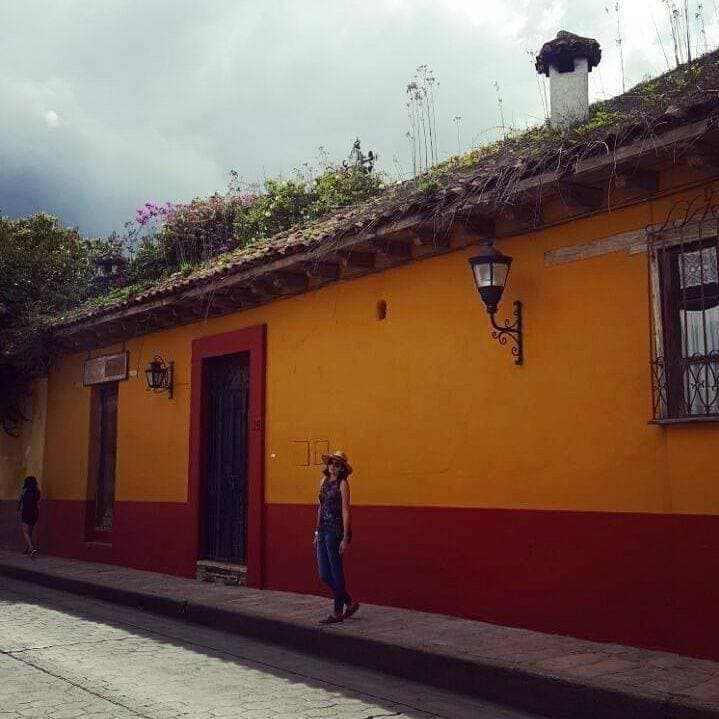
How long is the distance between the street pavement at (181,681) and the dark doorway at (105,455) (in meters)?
5.46

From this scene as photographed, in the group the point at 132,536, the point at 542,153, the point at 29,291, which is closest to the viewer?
the point at 542,153

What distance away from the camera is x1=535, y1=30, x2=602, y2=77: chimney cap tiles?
9.55 metres

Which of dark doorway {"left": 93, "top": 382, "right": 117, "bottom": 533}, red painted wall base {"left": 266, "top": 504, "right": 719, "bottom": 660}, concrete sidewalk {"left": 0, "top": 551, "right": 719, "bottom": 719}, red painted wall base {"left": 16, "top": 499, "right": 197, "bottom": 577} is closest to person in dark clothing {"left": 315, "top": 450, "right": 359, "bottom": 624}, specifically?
concrete sidewalk {"left": 0, "top": 551, "right": 719, "bottom": 719}

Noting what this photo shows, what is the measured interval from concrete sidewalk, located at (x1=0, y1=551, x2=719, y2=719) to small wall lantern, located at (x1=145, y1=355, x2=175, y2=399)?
3.23m

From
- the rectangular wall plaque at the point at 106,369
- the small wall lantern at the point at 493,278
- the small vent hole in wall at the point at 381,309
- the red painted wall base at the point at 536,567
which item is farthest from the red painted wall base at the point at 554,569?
the rectangular wall plaque at the point at 106,369

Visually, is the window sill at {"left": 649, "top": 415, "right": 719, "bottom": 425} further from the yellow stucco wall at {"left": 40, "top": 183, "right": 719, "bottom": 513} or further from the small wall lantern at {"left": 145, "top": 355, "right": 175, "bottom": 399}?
the small wall lantern at {"left": 145, "top": 355, "right": 175, "bottom": 399}

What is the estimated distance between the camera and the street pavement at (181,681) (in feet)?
17.4

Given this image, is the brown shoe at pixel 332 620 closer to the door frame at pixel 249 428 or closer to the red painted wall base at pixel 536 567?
the red painted wall base at pixel 536 567

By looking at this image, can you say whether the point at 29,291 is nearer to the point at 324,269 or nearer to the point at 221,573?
the point at 221,573

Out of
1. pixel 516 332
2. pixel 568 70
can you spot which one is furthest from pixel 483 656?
pixel 568 70

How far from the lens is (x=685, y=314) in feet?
21.4

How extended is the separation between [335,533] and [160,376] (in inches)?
204

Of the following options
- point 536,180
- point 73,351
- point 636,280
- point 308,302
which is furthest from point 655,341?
point 73,351

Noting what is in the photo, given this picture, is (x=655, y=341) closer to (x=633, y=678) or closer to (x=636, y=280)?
(x=636, y=280)
